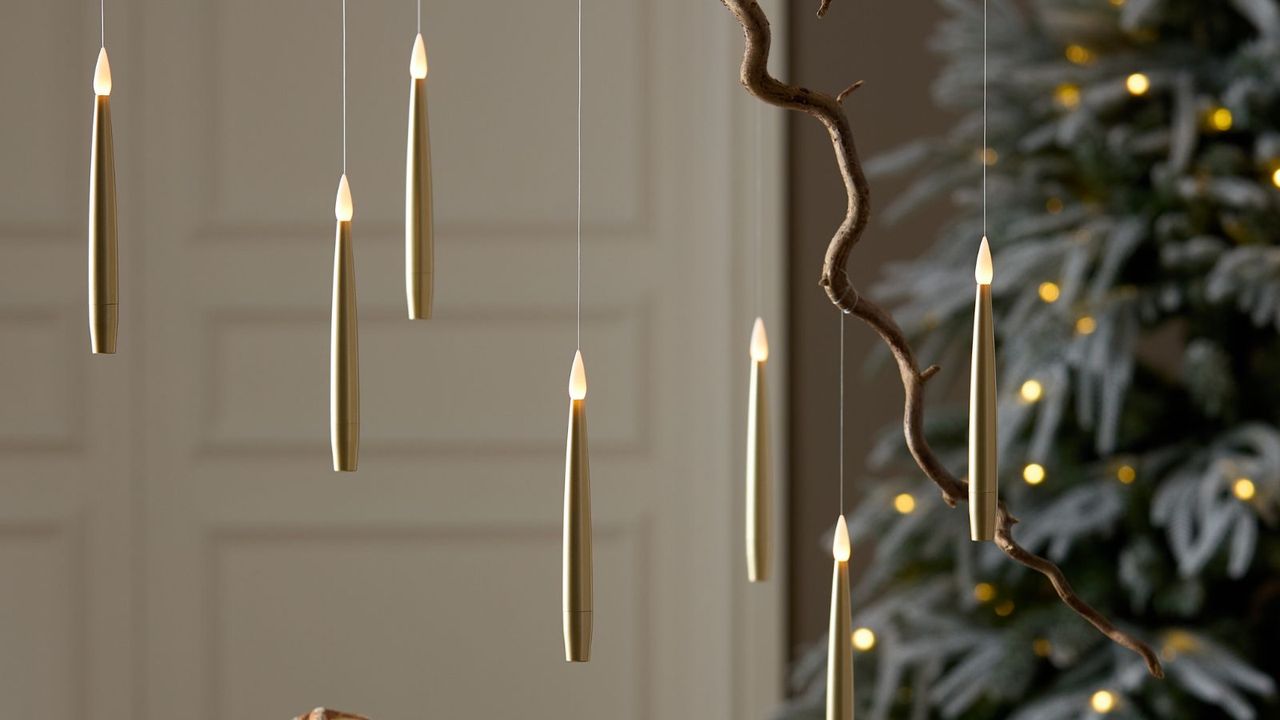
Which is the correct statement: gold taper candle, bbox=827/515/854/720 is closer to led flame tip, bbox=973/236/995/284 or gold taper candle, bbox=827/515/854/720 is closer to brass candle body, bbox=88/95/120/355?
led flame tip, bbox=973/236/995/284

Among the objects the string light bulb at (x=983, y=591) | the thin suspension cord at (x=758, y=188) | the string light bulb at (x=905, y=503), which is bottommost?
the string light bulb at (x=983, y=591)

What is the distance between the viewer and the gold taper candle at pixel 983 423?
692 millimetres

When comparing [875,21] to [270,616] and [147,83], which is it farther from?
[270,616]

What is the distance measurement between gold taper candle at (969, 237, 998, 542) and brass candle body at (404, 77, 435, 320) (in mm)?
299

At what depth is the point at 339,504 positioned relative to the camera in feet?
9.25

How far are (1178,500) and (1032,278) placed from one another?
0.38 m

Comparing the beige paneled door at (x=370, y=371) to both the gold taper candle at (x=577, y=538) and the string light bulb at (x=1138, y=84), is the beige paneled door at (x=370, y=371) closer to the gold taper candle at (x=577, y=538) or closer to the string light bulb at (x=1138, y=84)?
the string light bulb at (x=1138, y=84)

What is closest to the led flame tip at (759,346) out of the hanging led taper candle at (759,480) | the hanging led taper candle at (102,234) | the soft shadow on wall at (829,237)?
the hanging led taper candle at (759,480)

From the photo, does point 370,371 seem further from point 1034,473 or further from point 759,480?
point 759,480

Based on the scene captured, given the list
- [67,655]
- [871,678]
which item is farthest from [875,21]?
[67,655]

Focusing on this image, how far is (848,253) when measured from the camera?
71 cm

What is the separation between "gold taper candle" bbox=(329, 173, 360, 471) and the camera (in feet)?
2.56

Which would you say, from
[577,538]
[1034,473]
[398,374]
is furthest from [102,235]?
[398,374]

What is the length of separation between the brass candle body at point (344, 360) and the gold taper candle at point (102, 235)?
134mm
